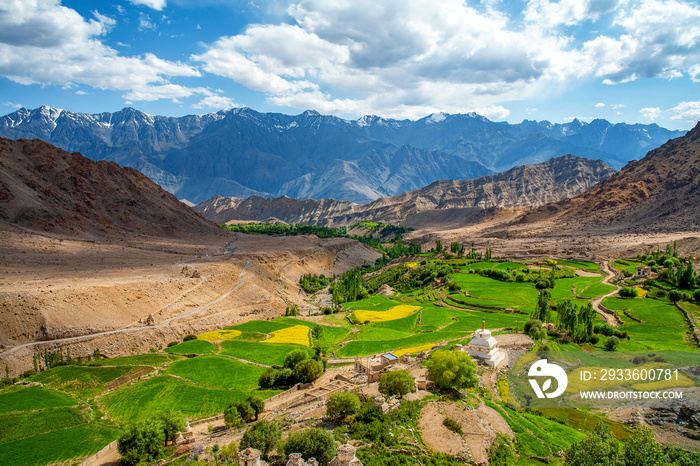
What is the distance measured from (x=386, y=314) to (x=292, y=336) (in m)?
19.6

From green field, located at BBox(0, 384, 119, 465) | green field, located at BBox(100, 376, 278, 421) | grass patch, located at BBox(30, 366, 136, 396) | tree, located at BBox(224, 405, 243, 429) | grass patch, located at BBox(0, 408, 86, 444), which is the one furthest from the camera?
grass patch, located at BBox(30, 366, 136, 396)

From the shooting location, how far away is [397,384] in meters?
31.3

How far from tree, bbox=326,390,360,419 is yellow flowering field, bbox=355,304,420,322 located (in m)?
41.9

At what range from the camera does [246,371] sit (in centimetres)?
4694

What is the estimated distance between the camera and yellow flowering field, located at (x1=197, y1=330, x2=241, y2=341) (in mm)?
61188

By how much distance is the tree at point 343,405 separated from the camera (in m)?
29.0

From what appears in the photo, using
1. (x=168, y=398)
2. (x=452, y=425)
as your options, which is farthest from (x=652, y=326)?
(x=168, y=398)

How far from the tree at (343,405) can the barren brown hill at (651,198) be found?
5556 inches

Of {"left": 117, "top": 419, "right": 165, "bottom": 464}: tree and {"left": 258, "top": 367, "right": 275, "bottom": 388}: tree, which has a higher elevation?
{"left": 117, "top": 419, "right": 165, "bottom": 464}: tree

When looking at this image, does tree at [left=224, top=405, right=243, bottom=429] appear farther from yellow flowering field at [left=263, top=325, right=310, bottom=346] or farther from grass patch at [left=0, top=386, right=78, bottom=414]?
yellow flowering field at [left=263, top=325, right=310, bottom=346]

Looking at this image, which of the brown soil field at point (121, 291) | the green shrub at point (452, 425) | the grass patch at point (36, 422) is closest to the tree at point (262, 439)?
the green shrub at point (452, 425)

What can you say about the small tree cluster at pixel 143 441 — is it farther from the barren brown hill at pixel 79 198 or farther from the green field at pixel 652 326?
the barren brown hill at pixel 79 198

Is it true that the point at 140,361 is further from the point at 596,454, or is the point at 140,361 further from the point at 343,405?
the point at 596,454

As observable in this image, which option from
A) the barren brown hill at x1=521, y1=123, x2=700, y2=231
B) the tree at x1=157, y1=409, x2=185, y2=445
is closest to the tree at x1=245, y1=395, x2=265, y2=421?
the tree at x1=157, y1=409, x2=185, y2=445
